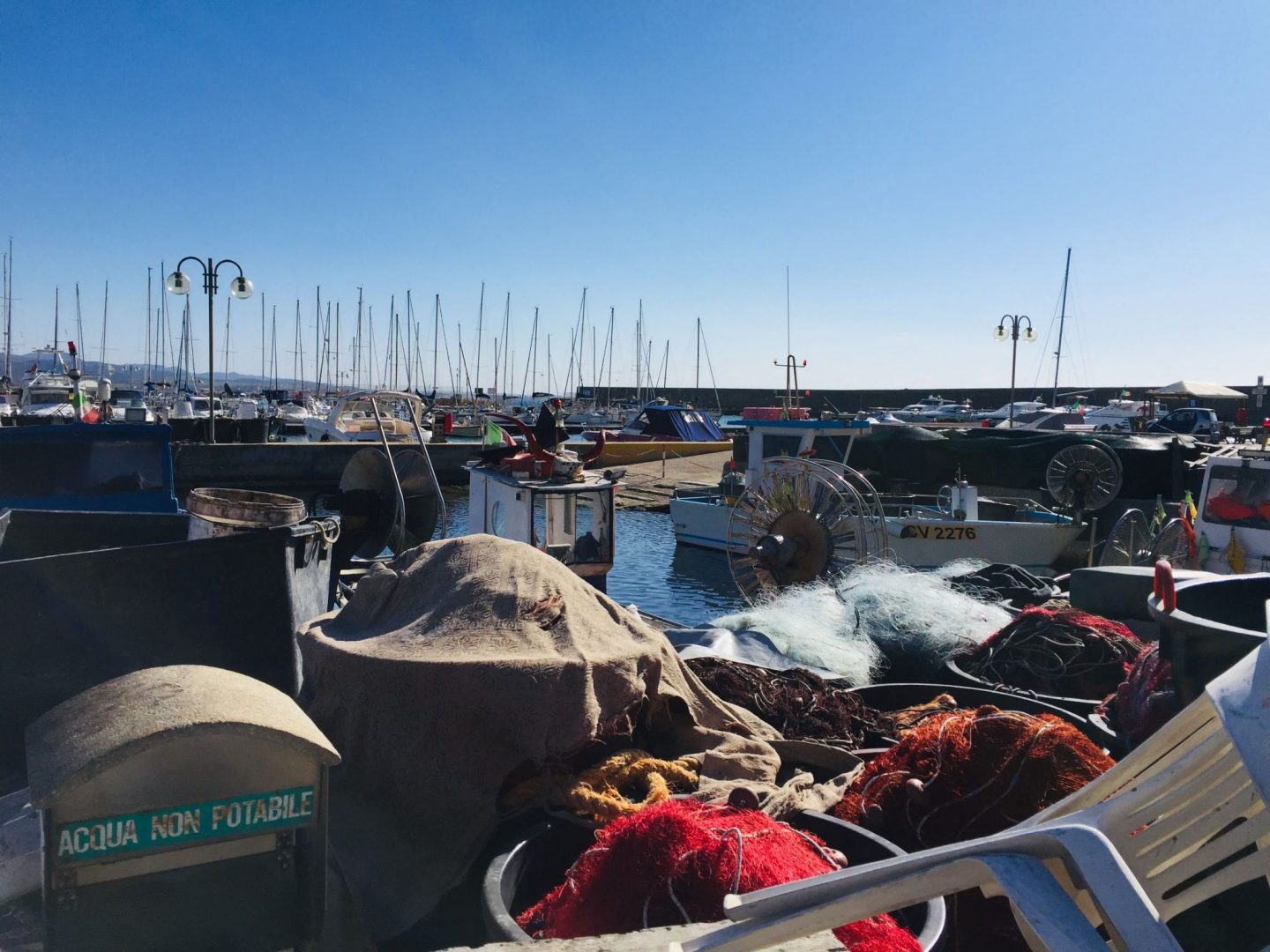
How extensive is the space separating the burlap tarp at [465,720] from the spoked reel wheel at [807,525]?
7328mm

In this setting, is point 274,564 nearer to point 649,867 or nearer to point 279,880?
point 279,880

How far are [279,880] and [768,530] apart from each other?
9.95 meters

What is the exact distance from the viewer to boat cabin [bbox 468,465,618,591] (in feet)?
32.8

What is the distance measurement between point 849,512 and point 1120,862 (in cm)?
990

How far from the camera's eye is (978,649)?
21.7 ft

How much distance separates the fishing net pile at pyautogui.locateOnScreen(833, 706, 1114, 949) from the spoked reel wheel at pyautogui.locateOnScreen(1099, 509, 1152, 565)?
8.19 metres

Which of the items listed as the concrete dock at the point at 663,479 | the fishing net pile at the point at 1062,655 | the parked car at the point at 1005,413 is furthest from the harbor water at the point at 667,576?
the parked car at the point at 1005,413

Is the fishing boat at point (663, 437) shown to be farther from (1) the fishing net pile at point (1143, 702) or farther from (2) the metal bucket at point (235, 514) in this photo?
(1) the fishing net pile at point (1143, 702)

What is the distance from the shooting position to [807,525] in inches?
459

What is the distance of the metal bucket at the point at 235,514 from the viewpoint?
17.4 feet

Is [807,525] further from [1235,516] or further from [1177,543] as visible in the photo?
[1235,516]

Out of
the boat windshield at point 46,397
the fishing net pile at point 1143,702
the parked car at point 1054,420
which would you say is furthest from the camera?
the parked car at point 1054,420

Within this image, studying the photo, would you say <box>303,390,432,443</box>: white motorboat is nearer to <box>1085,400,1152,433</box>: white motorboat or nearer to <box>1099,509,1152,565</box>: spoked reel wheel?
<box>1099,509,1152,565</box>: spoked reel wheel

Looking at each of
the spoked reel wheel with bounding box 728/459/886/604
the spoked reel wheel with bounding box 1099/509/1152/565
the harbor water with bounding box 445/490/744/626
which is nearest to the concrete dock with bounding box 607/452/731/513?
the harbor water with bounding box 445/490/744/626
